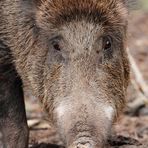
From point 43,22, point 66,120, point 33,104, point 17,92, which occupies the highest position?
point 43,22

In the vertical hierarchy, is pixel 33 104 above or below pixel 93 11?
below

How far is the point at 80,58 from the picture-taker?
650cm

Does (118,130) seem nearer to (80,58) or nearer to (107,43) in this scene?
(107,43)

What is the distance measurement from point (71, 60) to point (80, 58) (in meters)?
0.09

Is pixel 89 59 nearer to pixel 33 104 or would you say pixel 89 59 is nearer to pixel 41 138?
pixel 41 138

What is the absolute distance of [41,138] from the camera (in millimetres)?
8672

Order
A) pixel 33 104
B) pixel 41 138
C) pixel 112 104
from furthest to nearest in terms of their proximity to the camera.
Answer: pixel 33 104 → pixel 41 138 → pixel 112 104

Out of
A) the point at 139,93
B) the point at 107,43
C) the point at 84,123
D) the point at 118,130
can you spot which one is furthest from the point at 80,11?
the point at 139,93

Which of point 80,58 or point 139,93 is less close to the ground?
point 80,58

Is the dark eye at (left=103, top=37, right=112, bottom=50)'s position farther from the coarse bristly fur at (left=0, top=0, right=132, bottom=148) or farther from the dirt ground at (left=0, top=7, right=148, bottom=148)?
the dirt ground at (left=0, top=7, right=148, bottom=148)

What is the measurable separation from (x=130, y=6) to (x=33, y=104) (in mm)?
3496

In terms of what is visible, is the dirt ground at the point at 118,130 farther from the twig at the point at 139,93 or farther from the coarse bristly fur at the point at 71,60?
the coarse bristly fur at the point at 71,60

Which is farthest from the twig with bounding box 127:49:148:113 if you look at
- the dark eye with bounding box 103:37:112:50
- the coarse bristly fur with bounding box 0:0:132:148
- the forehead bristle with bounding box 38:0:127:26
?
the forehead bristle with bounding box 38:0:127:26

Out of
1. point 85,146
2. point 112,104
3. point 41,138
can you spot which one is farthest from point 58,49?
point 41,138
